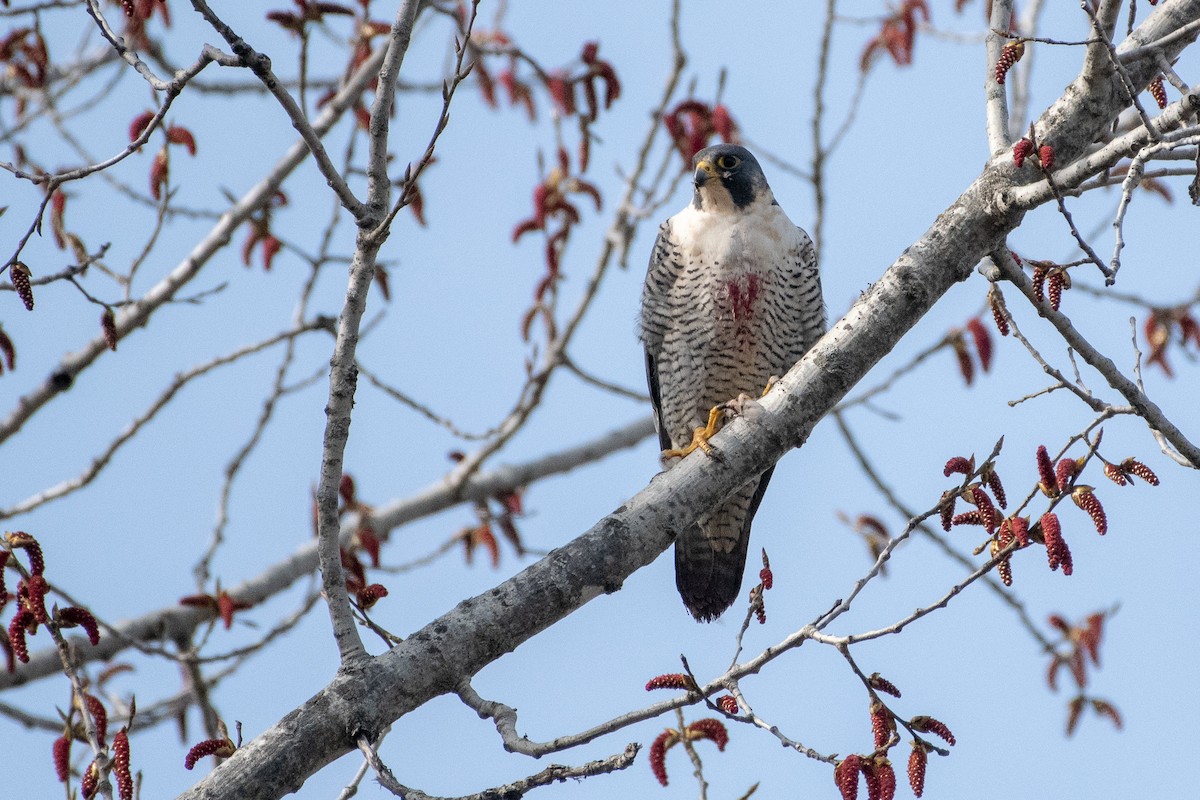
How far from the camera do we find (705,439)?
346cm

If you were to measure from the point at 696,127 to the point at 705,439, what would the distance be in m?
3.14

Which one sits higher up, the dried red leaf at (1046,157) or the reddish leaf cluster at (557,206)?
the reddish leaf cluster at (557,206)

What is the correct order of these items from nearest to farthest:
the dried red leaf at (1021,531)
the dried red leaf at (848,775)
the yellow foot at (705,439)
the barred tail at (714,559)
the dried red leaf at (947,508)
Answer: the dried red leaf at (848,775) → the dried red leaf at (1021,531) → the dried red leaf at (947,508) → the yellow foot at (705,439) → the barred tail at (714,559)

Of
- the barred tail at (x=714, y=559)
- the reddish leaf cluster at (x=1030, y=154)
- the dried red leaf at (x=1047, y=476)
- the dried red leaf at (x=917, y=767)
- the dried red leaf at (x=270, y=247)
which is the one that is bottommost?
the dried red leaf at (x=917, y=767)

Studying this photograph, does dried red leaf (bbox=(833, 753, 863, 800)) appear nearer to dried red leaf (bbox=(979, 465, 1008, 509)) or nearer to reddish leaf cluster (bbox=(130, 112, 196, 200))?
dried red leaf (bbox=(979, 465, 1008, 509))

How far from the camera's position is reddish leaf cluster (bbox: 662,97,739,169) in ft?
19.2

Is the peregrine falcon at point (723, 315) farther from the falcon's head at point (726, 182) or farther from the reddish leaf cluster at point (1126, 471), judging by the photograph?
the reddish leaf cluster at point (1126, 471)

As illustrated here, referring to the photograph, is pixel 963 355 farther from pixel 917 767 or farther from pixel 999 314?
pixel 917 767

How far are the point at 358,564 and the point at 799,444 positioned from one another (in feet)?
5.46

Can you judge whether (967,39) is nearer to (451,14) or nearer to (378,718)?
(451,14)

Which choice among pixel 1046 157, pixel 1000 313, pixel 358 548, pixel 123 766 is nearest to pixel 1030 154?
pixel 1046 157

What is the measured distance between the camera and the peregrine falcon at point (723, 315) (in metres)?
5.57

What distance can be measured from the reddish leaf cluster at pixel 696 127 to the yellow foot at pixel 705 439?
1.90 metres

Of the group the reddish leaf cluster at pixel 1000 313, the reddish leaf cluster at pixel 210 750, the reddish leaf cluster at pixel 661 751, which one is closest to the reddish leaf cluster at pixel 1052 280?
the reddish leaf cluster at pixel 1000 313
